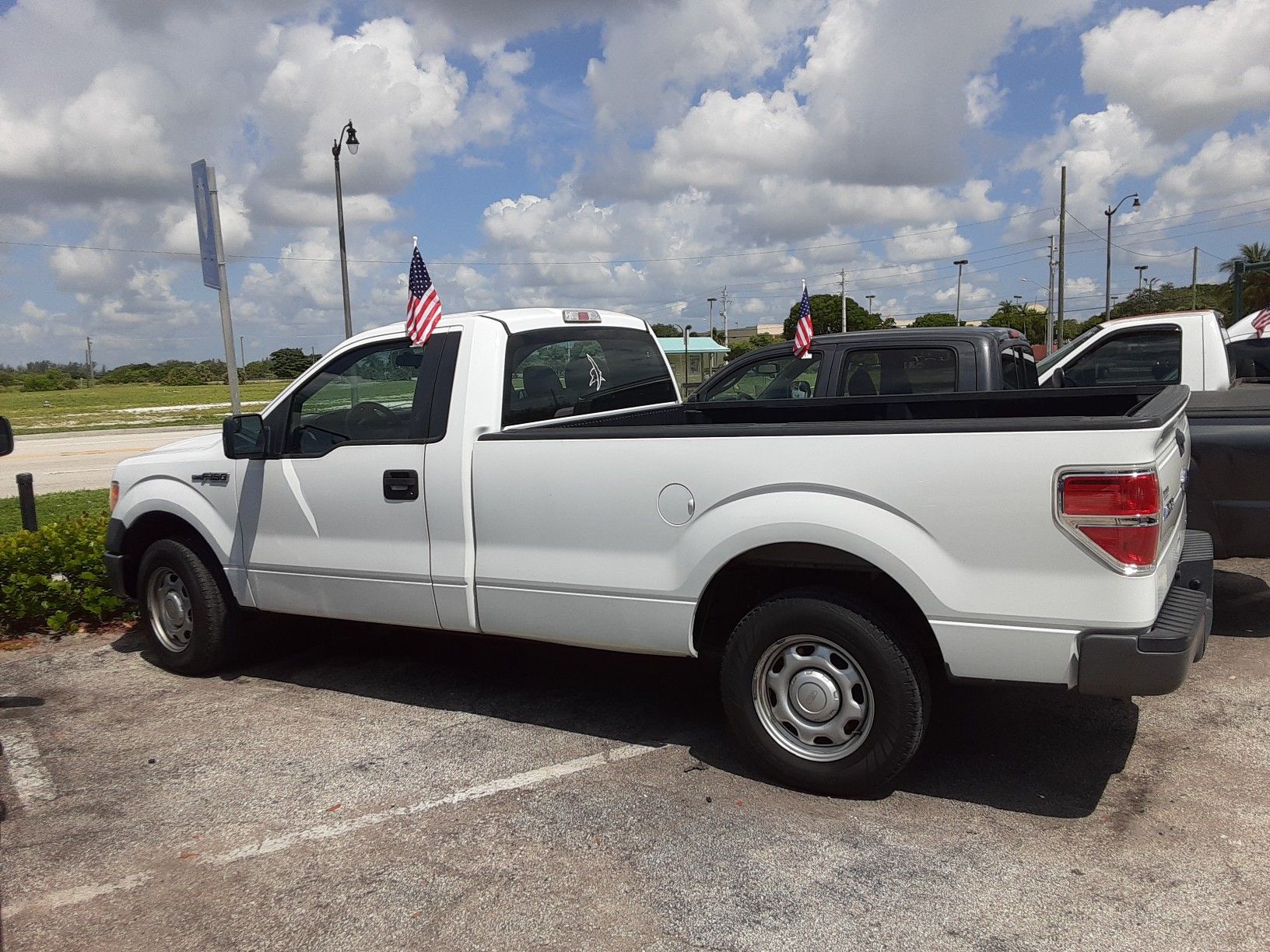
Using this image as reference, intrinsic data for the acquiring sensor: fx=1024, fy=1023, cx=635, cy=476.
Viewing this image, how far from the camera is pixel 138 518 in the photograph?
6035 millimetres

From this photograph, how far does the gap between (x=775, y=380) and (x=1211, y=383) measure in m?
3.70

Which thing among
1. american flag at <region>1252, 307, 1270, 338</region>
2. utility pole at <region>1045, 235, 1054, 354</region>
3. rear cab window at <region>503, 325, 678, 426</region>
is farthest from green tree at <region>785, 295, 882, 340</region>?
rear cab window at <region>503, 325, 678, 426</region>

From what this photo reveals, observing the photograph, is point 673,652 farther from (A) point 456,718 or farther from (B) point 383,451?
(B) point 383,451

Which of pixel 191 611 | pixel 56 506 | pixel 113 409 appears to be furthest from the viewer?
pixel 113 409

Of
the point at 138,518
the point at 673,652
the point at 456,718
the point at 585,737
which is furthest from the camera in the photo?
the point at 138,518

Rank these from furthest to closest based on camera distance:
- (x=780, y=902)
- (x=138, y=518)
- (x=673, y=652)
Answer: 1. (x=138, y=518)
2. (x=673, y=652)
3. (x=780, y=902)

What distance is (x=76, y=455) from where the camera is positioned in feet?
73.9

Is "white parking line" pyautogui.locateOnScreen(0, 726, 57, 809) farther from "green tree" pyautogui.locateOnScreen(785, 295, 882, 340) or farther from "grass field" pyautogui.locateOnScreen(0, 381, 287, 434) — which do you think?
"green tree" pyautogui.locateOnScreen(785, 295, 882, 340)

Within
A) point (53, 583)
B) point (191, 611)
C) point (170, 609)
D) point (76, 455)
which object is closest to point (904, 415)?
point (191, 611)

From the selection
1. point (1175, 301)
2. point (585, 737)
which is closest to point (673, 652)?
point (585, 737)

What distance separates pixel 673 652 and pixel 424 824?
48.1 inches

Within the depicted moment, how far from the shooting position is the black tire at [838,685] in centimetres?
383

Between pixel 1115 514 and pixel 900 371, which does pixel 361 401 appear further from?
pixel 900 371

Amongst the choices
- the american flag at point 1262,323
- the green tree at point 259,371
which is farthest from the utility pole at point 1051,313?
the green tree at point 259,371
